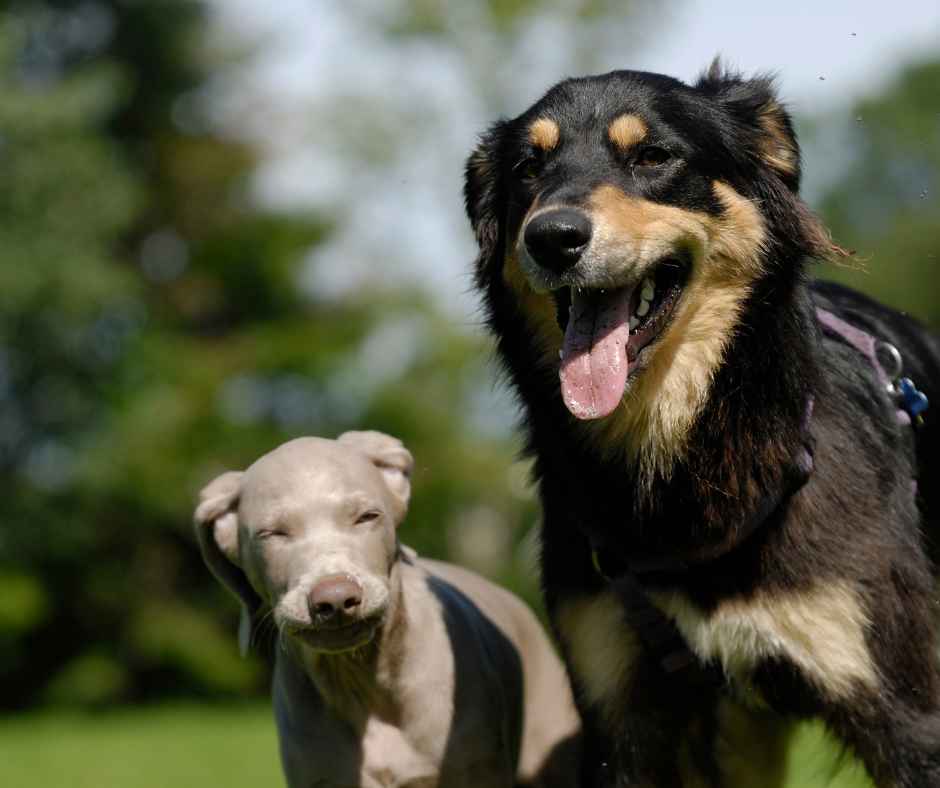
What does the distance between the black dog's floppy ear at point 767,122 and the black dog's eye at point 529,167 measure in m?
0.61

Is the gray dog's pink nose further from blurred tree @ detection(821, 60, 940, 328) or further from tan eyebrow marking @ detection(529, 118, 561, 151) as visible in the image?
blurred tree @ detection(821, 60, 940, 328)

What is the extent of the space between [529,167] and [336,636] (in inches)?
62.8

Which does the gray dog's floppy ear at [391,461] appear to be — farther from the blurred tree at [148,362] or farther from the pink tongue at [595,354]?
the blurred tree at [148,362]

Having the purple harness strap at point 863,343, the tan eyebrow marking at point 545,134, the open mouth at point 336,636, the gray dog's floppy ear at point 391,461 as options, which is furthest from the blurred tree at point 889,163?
the open mouth at point 336,636

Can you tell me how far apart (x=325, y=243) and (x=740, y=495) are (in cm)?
2247

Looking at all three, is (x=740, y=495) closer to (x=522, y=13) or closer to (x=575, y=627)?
(x=575, y=627)

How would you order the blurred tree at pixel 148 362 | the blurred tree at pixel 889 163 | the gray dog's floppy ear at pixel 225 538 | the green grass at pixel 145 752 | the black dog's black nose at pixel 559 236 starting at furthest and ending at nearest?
the blurred tree at pixel 889 163
the blurred tree at pixel 148 362
the green grass at pixel 145 752
the gray dog's floppy ear at pixel 225 538
the black dog's black nose at pixel 559 236

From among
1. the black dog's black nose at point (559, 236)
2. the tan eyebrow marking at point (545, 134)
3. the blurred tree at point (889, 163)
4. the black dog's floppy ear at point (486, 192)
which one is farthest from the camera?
the blurred tree at point (889, 163)

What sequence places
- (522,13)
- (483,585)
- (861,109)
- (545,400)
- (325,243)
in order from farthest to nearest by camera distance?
(861,109)
(522,13)
(325,243)
(483,585)
(545,400)

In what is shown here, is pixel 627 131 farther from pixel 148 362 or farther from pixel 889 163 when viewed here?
pixel 889 163

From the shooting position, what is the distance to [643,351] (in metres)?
4.70

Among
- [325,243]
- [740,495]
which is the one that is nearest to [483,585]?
[740,495]

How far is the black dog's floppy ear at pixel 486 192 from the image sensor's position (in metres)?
5.19

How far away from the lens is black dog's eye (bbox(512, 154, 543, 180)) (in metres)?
4.89
